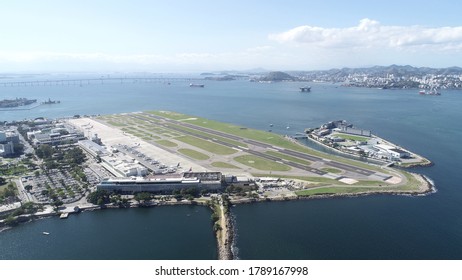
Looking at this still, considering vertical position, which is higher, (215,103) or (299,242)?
(215,103)

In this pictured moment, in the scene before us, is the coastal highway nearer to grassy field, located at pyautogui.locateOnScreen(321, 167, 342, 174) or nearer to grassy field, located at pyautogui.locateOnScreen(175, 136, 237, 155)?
grassy field, located at pyautogui.locateOnScreen(321, 167, 342, 174)

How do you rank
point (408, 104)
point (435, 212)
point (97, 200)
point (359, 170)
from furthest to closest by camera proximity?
1. point (408, 104)
2. point (359, 170)
3. point (97, 200)
4. point (435, 212)

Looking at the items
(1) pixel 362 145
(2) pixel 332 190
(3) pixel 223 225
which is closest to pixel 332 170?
(2) pixel 332 190

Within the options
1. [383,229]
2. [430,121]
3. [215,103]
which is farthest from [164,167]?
[215,103]

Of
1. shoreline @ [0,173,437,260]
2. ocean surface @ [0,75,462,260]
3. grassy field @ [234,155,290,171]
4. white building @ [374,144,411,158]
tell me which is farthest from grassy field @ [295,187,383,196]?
white building @ [374,144,411,158]

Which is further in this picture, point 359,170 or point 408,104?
point 408,104

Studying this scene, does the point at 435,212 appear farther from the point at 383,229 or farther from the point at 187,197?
the point at 187,197

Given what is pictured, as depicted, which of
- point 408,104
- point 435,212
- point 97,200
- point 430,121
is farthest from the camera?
point 408,104
